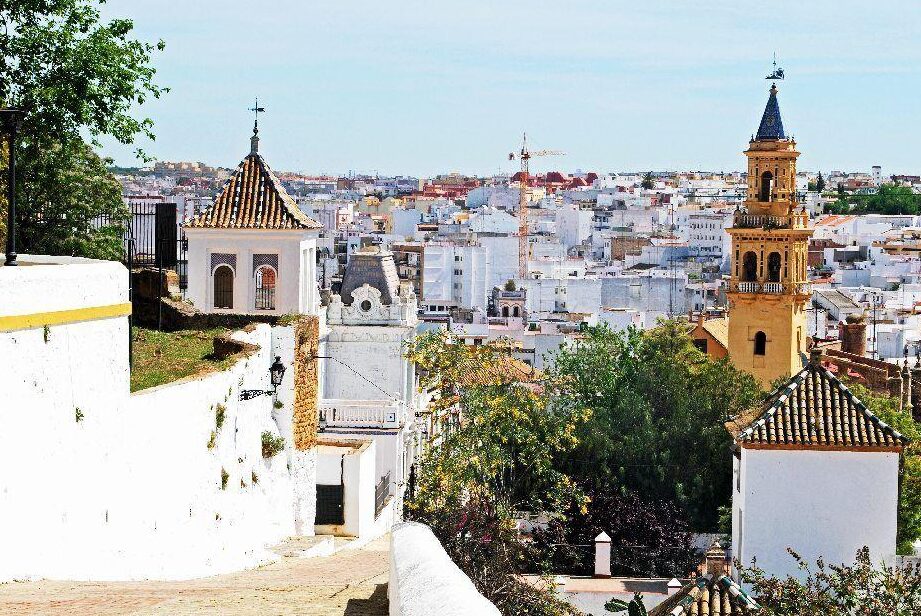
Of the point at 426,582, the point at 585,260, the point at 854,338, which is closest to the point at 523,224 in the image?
the point at 585,260

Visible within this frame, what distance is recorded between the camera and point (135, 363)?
13031mm

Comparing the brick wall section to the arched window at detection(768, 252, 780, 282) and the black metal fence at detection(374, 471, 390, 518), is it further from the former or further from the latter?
the arched window at detection(768, 252, 780, 282)

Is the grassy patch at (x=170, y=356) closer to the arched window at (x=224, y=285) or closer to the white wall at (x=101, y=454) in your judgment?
the white wall at (x=101, y=454)

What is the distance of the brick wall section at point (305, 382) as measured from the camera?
16.3 meters

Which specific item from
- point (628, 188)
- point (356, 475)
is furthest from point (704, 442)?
point (628, 188)

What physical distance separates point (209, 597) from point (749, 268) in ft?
132

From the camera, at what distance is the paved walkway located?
24.4 ft

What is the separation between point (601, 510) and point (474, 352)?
Answer: 8.31 metres

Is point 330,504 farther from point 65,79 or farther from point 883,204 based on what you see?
point 883,204

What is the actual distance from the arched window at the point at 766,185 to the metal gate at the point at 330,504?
2968 centimetres

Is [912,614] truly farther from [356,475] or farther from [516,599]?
[356,475]

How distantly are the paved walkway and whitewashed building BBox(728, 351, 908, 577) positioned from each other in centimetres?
1016

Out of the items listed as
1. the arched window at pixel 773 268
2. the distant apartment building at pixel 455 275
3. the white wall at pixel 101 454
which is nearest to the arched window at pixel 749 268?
the arched window at pixel 773 268

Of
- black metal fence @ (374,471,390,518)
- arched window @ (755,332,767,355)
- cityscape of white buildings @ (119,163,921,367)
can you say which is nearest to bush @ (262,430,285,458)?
black metal fence @ (374,471,390,518)
